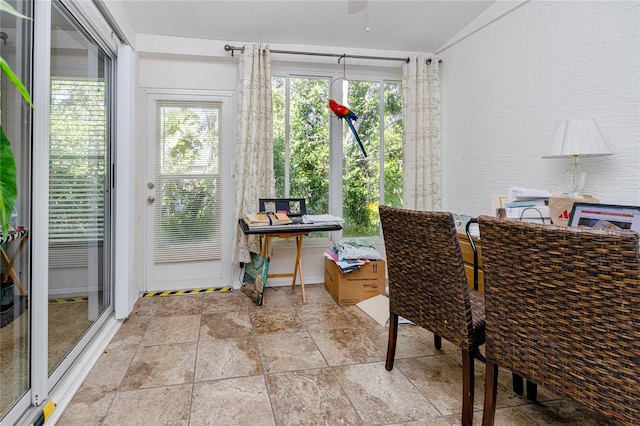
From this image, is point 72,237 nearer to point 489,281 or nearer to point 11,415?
point 11,415

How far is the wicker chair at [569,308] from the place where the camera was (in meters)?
0.94

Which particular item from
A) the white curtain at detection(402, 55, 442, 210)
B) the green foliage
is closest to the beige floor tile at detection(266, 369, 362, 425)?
the green foliage

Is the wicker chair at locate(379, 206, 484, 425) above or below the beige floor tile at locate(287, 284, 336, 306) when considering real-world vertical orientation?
above

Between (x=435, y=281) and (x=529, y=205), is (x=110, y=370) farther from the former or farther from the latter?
(x=529, y=205)

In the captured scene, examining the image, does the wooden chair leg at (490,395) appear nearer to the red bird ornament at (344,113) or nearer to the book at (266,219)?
the book at (266,219)

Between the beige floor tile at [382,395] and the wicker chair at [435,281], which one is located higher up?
the wicker chair at [435,281]

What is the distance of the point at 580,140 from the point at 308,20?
2309 mm

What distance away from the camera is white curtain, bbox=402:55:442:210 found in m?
3.46

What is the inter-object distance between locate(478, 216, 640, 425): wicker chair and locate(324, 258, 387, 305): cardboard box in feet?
5.76

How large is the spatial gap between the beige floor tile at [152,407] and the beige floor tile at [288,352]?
18.6 inches

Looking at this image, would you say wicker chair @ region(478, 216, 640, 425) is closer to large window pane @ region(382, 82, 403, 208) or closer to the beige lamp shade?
the beige lamp shade

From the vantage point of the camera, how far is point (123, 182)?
2543mm

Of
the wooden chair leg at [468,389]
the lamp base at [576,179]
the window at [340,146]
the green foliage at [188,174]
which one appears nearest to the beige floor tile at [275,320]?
the green foliage at [188,174]

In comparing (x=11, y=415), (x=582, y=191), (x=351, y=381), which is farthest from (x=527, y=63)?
(x=11, y=415)
